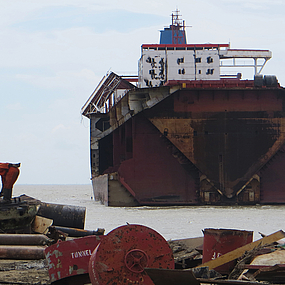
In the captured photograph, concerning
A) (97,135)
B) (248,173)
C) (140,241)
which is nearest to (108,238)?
(140,241)

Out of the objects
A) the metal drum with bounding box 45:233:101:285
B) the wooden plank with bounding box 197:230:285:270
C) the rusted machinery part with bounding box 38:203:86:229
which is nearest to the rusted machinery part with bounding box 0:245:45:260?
the metal drum with bounding box 45:233:101:285

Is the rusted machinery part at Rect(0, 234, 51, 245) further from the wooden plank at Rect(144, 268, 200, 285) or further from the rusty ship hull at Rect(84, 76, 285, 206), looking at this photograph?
the rusty ship hull at Rect(84, 76, 285, 206)

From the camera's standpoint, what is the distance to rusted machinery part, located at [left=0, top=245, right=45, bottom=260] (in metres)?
8.80

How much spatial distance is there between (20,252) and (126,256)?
405 centimetres

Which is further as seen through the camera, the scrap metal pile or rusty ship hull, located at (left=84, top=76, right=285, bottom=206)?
rusty ship hull, located at (left=84, top=76, right=285, bottom=206)

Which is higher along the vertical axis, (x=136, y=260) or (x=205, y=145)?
(x=205, y=145)

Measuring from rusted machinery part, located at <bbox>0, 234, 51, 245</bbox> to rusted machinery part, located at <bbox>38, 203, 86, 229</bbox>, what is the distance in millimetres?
3064

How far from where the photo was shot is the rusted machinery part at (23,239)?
9462mm

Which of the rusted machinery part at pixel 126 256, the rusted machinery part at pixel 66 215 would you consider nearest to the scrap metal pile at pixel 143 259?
the rusted machinery part at pixel 126 256

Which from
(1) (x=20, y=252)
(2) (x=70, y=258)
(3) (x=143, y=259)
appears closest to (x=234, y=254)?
(3) (x=143, y=259)

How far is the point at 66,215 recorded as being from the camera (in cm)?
1287

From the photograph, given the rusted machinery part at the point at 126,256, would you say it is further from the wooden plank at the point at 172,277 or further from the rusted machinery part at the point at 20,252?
the rusted machinery part at the point at 20,252

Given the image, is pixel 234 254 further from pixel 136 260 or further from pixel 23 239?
pixel 23 239

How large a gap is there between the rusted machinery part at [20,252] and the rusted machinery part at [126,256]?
148 inches
